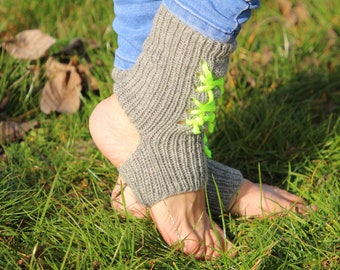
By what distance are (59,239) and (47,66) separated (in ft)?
3.01

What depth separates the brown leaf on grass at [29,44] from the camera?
2207 millimetres

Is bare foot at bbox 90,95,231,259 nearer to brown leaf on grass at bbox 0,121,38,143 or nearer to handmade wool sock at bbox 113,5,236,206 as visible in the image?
handmade wool sock at bbox 113,5,236,206

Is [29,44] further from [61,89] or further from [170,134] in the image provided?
[170,134]

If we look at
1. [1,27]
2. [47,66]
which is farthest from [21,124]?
[1,27]

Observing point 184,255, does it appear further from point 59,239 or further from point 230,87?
point 230,87

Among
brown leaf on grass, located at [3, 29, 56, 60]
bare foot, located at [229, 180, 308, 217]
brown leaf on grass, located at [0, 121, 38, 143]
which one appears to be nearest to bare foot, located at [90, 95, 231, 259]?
bare foot, located at [229, 180, 308, 217]

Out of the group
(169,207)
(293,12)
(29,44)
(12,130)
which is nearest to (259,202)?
(169,207)

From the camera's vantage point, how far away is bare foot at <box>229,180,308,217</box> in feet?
5.37

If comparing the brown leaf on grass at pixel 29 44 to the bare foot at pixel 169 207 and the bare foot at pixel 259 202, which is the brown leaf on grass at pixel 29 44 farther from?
the bare foot at pixel 259 202

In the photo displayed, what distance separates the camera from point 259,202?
5.41 feet

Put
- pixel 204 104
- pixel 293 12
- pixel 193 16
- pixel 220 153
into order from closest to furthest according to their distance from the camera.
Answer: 1. pixel 193 16
2. pixel 204 104
3. pixel 220 153
4. pixel 293 12

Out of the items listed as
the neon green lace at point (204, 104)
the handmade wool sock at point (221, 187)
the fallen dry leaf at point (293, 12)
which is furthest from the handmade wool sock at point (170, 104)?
the fallen dry leaf at point (293, 12)

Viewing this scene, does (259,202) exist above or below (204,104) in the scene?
below

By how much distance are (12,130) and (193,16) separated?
850 millimetres
